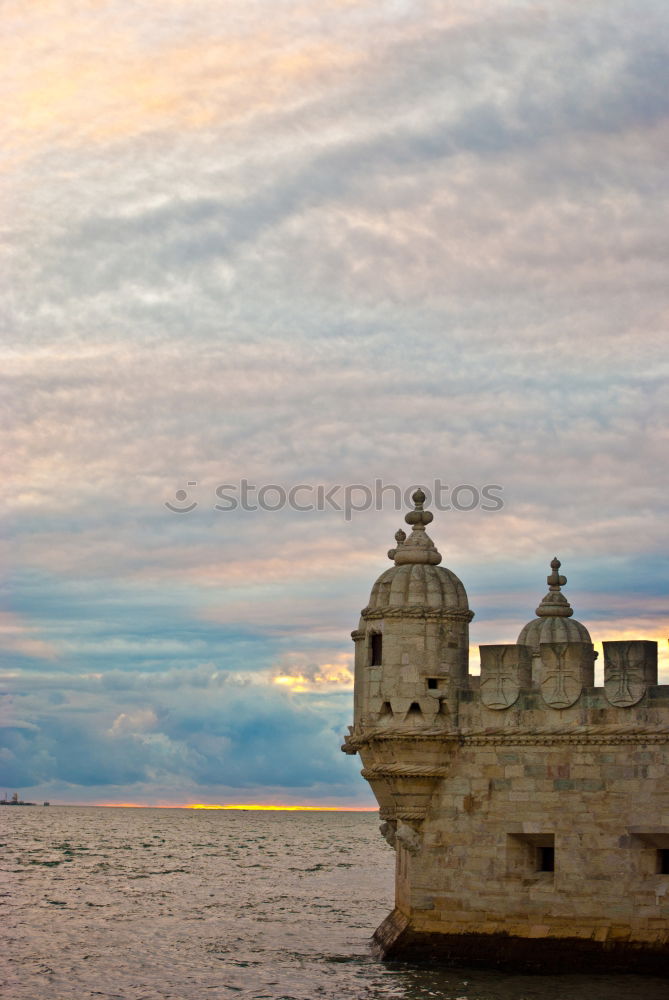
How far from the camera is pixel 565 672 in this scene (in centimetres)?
3136

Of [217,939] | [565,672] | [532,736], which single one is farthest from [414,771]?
[217,939]

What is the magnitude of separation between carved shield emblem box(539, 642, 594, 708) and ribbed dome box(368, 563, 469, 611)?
2.59m

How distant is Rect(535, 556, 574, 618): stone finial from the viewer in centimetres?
3962

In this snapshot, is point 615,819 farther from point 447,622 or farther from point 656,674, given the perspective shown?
point 447,622

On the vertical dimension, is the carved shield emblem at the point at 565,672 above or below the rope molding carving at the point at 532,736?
above

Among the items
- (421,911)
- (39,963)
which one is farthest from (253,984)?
(39,963)

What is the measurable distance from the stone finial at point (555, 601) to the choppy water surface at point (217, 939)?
10.2 metres

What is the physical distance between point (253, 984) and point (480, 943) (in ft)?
18.3

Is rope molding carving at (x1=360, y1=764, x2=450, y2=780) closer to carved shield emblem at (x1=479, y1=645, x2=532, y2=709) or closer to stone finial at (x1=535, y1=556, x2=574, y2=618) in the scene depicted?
carved shield emblem at (x1=479, y1=645, x2=532, y2=709)

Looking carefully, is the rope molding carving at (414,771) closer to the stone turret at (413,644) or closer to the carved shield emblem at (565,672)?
the stone turret at (413,644)

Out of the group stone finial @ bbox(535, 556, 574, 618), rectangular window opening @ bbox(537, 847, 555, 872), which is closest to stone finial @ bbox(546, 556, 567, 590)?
stone finial @ bbox(535, 556, 574, 618)

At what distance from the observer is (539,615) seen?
39.9 meters

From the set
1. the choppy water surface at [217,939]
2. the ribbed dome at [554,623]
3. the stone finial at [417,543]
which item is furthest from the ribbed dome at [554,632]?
the choppy water surface at [217,939]

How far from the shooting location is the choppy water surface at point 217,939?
3062 cm
